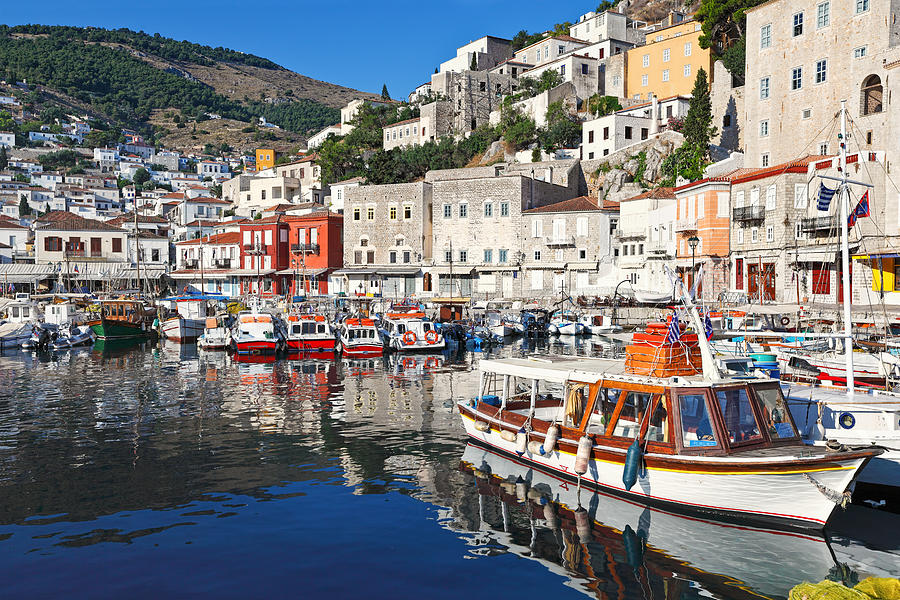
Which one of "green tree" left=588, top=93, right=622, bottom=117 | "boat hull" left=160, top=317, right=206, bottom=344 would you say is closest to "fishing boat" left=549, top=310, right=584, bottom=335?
"boat hull" left=160, top=317, right=206, bottom=344

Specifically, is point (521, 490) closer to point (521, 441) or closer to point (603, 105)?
point (521, 441)

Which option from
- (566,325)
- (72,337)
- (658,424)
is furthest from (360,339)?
(658,424)

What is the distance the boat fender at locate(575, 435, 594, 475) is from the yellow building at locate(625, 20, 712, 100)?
2620 inches

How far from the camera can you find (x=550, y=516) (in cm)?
1491

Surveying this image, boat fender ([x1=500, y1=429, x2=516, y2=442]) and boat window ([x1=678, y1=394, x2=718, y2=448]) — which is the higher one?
boat window ([x1=678, y1=394, x2=718, y2=448])

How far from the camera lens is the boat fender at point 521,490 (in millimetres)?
16109

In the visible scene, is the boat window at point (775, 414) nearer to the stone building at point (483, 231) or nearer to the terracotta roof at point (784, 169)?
the terracotta roof at point (784, 169)

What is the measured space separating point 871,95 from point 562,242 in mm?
24329

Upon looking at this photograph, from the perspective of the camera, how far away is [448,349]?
47.6 m

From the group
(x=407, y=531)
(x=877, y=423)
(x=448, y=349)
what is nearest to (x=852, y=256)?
(x=448, y=349)

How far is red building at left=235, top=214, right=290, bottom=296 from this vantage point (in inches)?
2872

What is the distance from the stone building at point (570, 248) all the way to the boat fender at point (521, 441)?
4498 centimetres

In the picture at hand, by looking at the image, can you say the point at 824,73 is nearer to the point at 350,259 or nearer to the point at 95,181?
the point at 350,259

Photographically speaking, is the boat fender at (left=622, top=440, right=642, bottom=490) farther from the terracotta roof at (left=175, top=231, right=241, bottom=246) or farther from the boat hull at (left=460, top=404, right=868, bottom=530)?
the terracotta roof at (left=175, top=231, right=241, bottom=246)
